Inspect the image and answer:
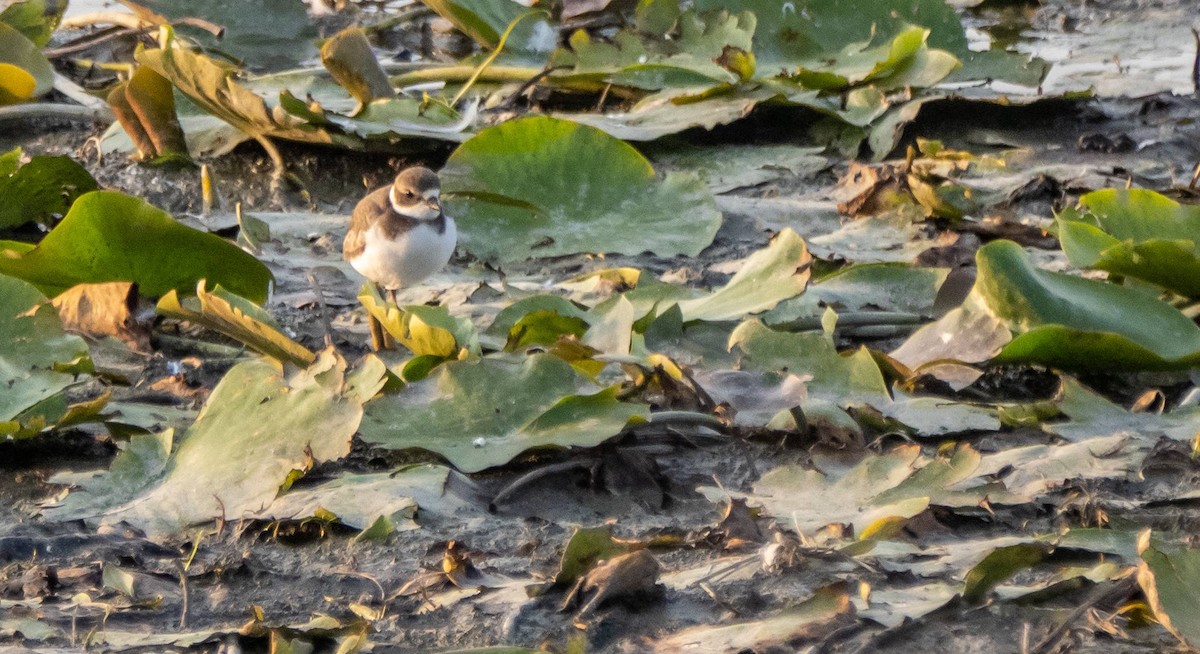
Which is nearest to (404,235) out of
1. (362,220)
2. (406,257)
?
(406,257)

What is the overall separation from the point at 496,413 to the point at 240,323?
2.13 ft

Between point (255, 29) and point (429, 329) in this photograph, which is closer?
point (429, 329)

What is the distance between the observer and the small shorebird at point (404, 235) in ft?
14.0

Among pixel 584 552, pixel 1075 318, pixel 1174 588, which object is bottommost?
pixel 584 552

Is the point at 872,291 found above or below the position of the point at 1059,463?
below

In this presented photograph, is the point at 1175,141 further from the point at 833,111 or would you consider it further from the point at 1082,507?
the point at 1082,507

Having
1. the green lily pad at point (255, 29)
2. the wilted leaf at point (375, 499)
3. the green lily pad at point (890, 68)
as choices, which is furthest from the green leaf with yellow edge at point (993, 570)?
the green lily pad at point (255, 29)

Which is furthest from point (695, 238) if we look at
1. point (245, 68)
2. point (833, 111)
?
point (245, 68)

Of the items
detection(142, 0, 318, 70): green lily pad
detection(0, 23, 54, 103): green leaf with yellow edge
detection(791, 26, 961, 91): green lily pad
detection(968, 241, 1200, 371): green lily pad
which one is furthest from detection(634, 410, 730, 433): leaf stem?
detection(142, 0, 318, 70): green lily pad

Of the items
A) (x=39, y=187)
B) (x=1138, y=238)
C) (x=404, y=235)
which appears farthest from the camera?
(x=39, y=187)

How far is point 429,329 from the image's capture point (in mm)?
3264

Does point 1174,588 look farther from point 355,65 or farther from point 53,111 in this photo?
point 53,111

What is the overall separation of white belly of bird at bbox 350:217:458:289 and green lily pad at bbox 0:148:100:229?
93 centimetres

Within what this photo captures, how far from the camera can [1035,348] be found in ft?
10.9
